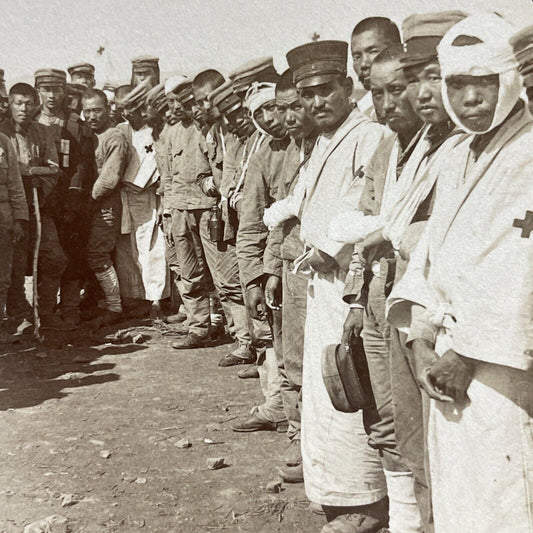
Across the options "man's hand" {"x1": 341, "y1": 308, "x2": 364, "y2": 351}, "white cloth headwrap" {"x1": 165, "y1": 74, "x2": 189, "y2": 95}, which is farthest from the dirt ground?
"white cloth headwrap" {"x1": 165, "y1": 74, "x2": 189, "y2": 95}

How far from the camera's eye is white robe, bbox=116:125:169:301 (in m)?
9.14

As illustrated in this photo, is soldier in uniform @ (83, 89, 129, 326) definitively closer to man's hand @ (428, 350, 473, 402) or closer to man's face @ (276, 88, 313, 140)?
man's face @ (276, 88, 313, 140)

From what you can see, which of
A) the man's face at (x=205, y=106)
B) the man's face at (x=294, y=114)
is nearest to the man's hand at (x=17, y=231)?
the man's face at (x=205, y=106)

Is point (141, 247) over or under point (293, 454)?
over

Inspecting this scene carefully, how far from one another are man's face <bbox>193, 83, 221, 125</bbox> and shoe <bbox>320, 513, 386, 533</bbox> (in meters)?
4.09

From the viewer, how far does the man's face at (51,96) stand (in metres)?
8.94

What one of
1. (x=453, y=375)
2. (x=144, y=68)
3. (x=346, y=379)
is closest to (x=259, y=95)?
(x=346, y=379)

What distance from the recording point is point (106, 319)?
8953mm

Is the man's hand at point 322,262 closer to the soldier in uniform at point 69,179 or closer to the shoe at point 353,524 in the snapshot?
the shoe at point 353,524

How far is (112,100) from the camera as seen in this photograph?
11.2 m

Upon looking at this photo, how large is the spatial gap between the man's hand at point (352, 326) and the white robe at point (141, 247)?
5.96m

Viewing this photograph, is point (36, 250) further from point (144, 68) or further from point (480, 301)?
point (480, 301)

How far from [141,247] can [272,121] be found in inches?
175

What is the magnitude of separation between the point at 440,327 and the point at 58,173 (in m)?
6.96
